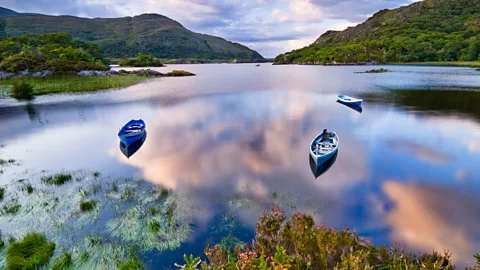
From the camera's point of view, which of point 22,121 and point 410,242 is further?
point 22,121

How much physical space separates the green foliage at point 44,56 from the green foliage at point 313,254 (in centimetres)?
9382

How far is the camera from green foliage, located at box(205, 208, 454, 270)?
704cm

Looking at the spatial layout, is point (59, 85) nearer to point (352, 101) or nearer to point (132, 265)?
point (352, 101)

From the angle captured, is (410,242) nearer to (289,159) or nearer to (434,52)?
(289,159)

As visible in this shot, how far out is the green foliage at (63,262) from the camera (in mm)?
9264

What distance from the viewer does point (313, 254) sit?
26.9ft

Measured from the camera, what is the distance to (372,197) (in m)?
15.3

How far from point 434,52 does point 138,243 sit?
681 feet

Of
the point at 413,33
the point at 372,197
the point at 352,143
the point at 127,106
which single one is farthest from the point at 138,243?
the point at 413,33

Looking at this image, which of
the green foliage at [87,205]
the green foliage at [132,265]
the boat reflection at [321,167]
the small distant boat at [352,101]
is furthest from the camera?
the small distant boat at [352,101]

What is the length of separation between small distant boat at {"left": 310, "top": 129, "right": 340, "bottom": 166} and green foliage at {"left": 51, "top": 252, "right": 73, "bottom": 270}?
14.7 metres

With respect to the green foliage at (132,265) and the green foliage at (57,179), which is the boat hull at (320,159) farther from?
the green foliage at (57,179)

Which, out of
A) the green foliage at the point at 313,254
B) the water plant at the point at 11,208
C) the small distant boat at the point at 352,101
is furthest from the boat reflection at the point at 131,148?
the small distant boat at the point at 352,101

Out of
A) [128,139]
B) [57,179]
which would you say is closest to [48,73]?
[128,139]
